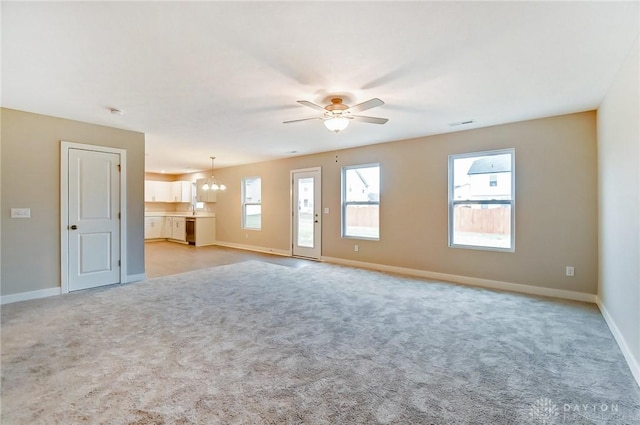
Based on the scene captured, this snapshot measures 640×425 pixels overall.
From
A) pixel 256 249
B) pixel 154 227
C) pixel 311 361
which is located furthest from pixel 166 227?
pixel 311 361

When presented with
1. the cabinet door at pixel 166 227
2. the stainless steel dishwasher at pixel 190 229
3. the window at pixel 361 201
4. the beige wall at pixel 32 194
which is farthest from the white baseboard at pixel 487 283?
the cabinet door at pixel 166 227

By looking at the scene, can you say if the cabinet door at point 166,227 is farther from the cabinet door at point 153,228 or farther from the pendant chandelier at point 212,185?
the pendant chandelier at point 212,185

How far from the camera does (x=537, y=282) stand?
4293 mm

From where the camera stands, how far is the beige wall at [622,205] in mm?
2336

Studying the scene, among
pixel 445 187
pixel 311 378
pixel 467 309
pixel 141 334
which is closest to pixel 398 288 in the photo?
pixel 467 309

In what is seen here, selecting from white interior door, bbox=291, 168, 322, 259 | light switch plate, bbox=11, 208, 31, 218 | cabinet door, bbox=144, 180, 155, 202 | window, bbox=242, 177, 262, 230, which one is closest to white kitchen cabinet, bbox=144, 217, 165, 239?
cabinet door, bbox=144, 180, 155, 202

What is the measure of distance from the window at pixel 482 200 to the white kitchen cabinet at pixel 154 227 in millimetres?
9490

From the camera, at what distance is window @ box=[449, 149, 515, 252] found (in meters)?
4.57

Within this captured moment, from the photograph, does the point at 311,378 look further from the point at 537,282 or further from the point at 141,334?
the point at 537,282

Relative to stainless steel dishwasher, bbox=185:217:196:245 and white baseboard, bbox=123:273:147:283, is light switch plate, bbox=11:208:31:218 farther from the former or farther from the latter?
stainless steel dishwasher, bbox=185:217:196:245

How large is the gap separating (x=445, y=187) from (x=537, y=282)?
6.29ft

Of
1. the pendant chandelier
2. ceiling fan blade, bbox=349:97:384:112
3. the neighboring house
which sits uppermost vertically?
ceiling fan blade, bbox=349:97:384:112

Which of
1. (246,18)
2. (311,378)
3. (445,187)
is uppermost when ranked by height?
(246,18)

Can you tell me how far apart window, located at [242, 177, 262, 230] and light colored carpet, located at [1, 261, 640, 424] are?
4.50 metres
